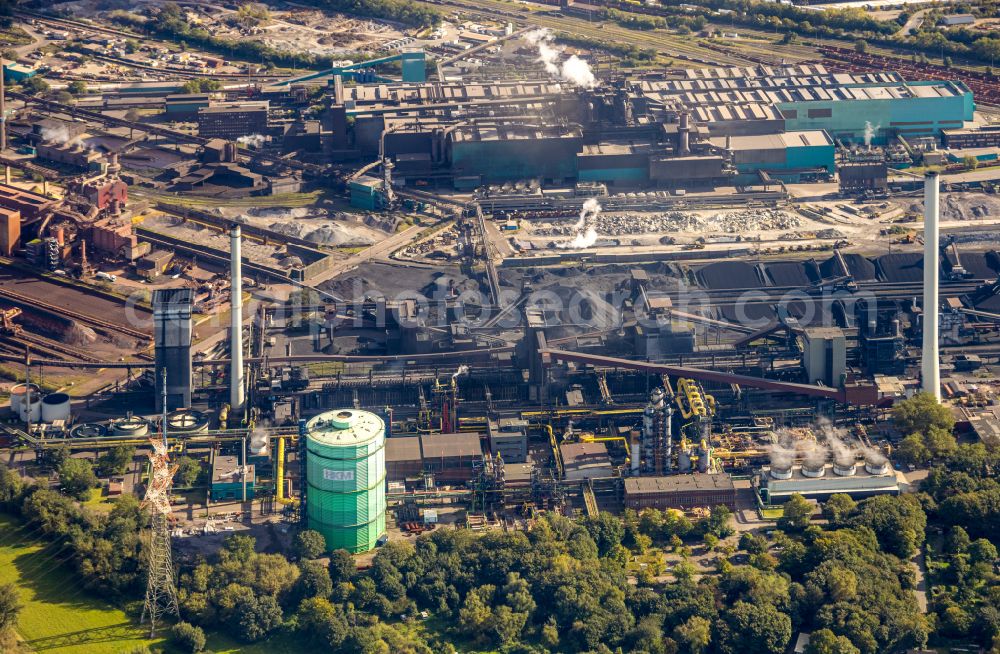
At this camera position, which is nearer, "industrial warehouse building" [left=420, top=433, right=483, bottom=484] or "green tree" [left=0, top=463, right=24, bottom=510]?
"green tree" [left=0, top=463, right=24, bottom=510]

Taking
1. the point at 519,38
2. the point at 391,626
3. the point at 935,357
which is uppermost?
the point at 519,38

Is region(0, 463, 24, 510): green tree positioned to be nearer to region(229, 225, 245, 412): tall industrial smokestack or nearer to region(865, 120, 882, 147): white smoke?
region(229, 225, 245, 412): tall industrial smokestack

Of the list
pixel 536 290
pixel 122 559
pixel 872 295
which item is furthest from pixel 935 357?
pixel 122 559

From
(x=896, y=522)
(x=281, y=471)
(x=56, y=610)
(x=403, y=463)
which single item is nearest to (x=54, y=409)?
(x=281, y=471)

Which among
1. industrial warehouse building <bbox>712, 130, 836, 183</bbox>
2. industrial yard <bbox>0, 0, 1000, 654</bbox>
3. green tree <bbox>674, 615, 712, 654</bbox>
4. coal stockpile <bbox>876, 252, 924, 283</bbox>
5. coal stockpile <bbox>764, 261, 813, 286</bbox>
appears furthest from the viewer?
industrial warehouse building <bbox>712, 130, 836, 183</bbox>

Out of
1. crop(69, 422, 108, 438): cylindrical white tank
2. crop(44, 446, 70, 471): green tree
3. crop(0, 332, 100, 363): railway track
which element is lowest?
crop(44, 446, 70, 471): green tree

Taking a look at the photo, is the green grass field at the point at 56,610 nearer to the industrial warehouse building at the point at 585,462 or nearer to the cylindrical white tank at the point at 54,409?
the cylindrical white tank at the point at 54,409

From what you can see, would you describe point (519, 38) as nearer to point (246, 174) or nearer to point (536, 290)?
point (246, 174)

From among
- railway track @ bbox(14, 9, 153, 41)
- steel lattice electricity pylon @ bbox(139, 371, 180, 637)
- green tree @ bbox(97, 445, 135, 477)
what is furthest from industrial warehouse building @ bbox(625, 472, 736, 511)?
railway track @ bbox(14, 9, 153, 41)
